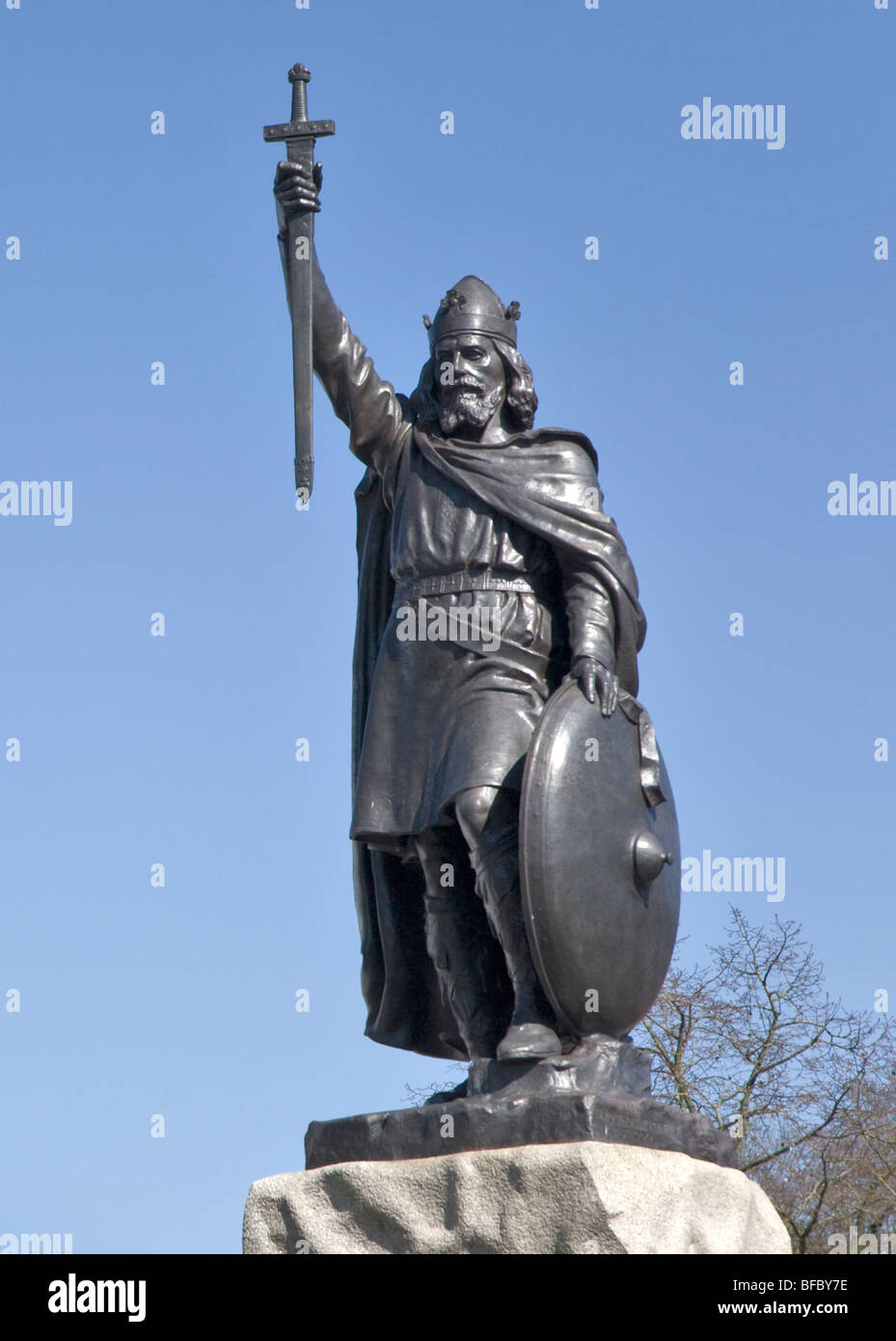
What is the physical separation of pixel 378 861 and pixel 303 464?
58.2 inches

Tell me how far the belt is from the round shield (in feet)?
1.62

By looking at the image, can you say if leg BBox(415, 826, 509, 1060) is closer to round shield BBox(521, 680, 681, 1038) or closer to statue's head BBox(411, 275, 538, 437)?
round shield BBox(521, 680, 681, 1038)

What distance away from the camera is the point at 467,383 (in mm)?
7891

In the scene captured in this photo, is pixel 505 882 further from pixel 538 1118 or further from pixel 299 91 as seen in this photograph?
pixel 299 91

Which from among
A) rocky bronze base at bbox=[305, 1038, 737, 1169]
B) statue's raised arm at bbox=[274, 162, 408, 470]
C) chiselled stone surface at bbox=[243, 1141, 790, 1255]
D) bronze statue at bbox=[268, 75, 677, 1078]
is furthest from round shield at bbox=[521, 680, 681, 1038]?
statue's raised arm at bbox=[274, 162, 408, 470]

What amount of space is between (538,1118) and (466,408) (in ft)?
8.85

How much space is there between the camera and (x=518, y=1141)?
21.8ft

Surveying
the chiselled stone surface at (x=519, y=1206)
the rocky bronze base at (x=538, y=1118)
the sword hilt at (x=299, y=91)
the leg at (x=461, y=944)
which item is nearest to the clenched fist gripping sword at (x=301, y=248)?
the sword hilt at (x=299, y=91)

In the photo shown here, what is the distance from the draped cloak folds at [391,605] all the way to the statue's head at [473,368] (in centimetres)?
13
